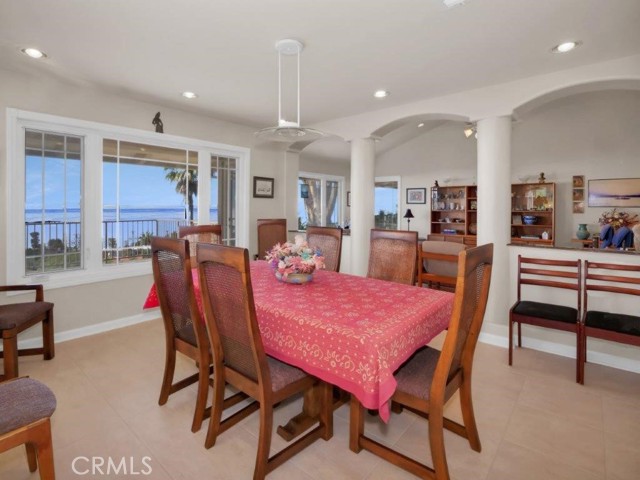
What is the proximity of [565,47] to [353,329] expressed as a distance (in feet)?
8.68

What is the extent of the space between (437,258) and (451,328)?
2.31 m

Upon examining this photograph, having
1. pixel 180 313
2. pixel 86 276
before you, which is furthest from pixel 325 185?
pixel 180 313

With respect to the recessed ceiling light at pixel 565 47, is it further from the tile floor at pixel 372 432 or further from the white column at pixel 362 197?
the tile floor at pixel 372 432

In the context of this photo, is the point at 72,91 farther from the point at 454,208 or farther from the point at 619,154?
the point at 619,154

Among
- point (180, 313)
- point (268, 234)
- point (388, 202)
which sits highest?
point (388, 202)

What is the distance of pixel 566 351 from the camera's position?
3.06 metres

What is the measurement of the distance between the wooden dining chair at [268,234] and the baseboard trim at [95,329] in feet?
4.72

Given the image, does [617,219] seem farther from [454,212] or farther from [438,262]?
[438,262]

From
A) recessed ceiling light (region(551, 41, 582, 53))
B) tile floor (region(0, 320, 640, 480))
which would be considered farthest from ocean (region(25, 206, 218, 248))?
recessed ceiling light (region(551, 41, 582, 53))

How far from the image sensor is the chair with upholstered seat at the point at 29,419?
120 cm

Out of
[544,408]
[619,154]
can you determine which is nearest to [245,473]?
[544,408]

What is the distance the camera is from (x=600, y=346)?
2.89 m

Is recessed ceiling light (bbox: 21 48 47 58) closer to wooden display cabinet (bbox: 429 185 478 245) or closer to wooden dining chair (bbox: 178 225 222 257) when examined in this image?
wooden dining chair (bbox: 178 225 222 257)

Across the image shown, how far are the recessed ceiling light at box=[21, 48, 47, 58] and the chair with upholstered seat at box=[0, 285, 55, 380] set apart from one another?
1.83 meters
